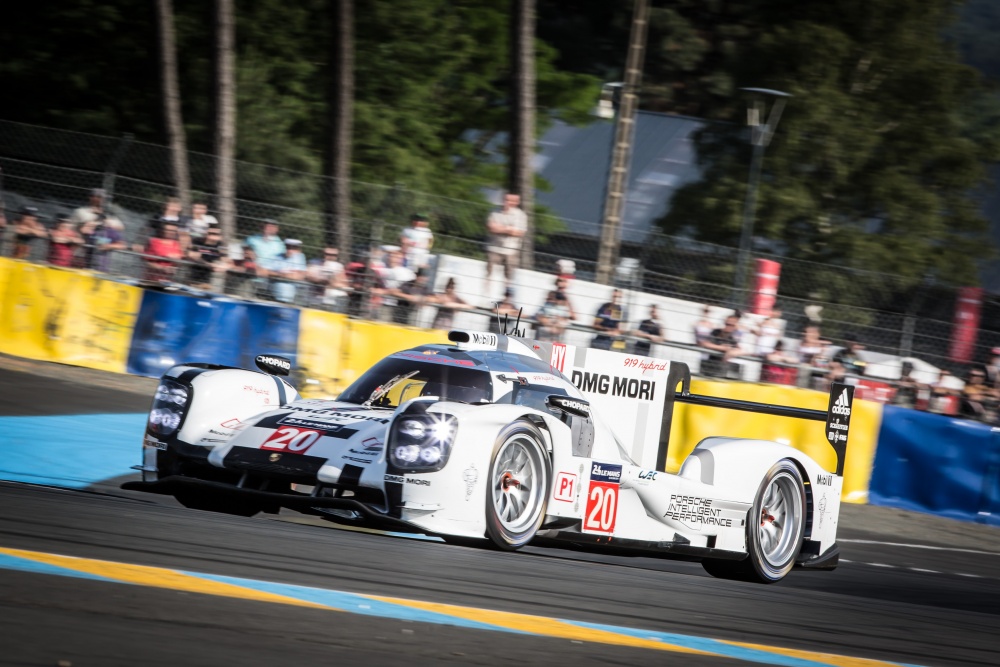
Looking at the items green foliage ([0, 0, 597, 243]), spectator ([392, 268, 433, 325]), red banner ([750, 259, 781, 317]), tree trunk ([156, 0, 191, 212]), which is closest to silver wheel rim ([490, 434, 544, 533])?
spectator ([392, 268, 433, 325])

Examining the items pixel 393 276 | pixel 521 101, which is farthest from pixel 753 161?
pixel 393 276

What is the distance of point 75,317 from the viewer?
14023mm

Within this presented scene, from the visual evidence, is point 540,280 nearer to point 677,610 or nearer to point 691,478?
point 691,478

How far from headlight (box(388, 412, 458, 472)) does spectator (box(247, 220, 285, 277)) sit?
28.1 ft

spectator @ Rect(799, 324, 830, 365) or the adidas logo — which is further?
spectator @ Rect(799, 324, 830, 365)

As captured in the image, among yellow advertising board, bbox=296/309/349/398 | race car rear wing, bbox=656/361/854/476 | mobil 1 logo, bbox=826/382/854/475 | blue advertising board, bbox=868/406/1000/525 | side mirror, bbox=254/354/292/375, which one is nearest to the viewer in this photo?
side mirror, bbox=254/354/292/375

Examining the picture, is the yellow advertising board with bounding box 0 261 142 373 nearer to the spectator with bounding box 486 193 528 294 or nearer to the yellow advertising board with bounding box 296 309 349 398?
the yellow advertising board with bounding box 296 309 349 398

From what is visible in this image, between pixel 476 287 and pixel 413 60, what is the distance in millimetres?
13958

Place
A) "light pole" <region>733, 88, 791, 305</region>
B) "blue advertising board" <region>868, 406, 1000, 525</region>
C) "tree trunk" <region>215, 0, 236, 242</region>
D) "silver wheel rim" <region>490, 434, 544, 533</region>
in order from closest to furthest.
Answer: "silver wheel rim" <region>490, 434, 544, 533</region> → "blue advertising board" <region>868, 406, 1000, 525</region> → "light pole" <region>733, 88, 791, 305</region> → "tree trunk" <region>215, 0, 236, 242</region>

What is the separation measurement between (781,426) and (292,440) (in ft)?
28.4

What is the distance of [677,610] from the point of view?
5344 mm

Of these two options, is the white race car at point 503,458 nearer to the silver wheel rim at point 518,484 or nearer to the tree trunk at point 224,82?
the silver wheel rim at point 518,484

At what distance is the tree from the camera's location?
31000 millimetres

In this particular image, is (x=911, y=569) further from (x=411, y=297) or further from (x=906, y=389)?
(x=411, y=297)
